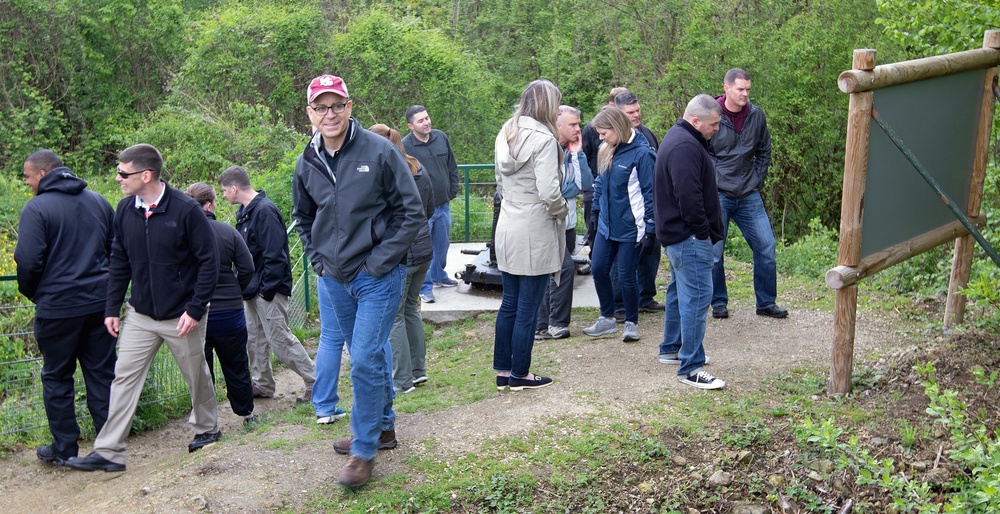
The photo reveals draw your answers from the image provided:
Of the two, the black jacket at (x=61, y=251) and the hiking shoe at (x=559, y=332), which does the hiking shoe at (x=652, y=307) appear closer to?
the hiking shoe at (x=559, y=332)

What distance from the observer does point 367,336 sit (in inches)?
187

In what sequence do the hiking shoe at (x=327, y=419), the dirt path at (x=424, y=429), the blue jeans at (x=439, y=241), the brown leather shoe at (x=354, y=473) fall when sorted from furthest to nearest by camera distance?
the blue jeans at (x=439, y=241), the hiking shoe at (x=327, y=419), the dirt path at (x=424, y=429), the brown leather shoe at (x=354, y=473)

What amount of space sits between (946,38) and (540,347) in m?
3.88

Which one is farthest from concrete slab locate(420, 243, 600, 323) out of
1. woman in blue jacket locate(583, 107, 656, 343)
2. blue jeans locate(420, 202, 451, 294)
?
woman in blue jacket locate(583, 107, 656, 343)

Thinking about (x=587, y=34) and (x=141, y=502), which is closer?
(x=141, y=502)

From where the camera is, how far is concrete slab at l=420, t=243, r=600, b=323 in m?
8.99

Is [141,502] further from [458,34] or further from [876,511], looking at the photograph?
[458,34]

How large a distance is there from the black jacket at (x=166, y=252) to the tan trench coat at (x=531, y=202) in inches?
69.8

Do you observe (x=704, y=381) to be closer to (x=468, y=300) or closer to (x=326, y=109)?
(x=326, y=109)

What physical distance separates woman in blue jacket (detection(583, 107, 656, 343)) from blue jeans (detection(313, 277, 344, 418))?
97.1 inches

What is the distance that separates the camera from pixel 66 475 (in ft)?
19.6

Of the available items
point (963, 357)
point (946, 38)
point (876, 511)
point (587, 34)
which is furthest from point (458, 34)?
point (876, 511)

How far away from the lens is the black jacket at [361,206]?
471 cm

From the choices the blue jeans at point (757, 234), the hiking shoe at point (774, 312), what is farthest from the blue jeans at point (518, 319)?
the hiking shoe at point (774, 312)
